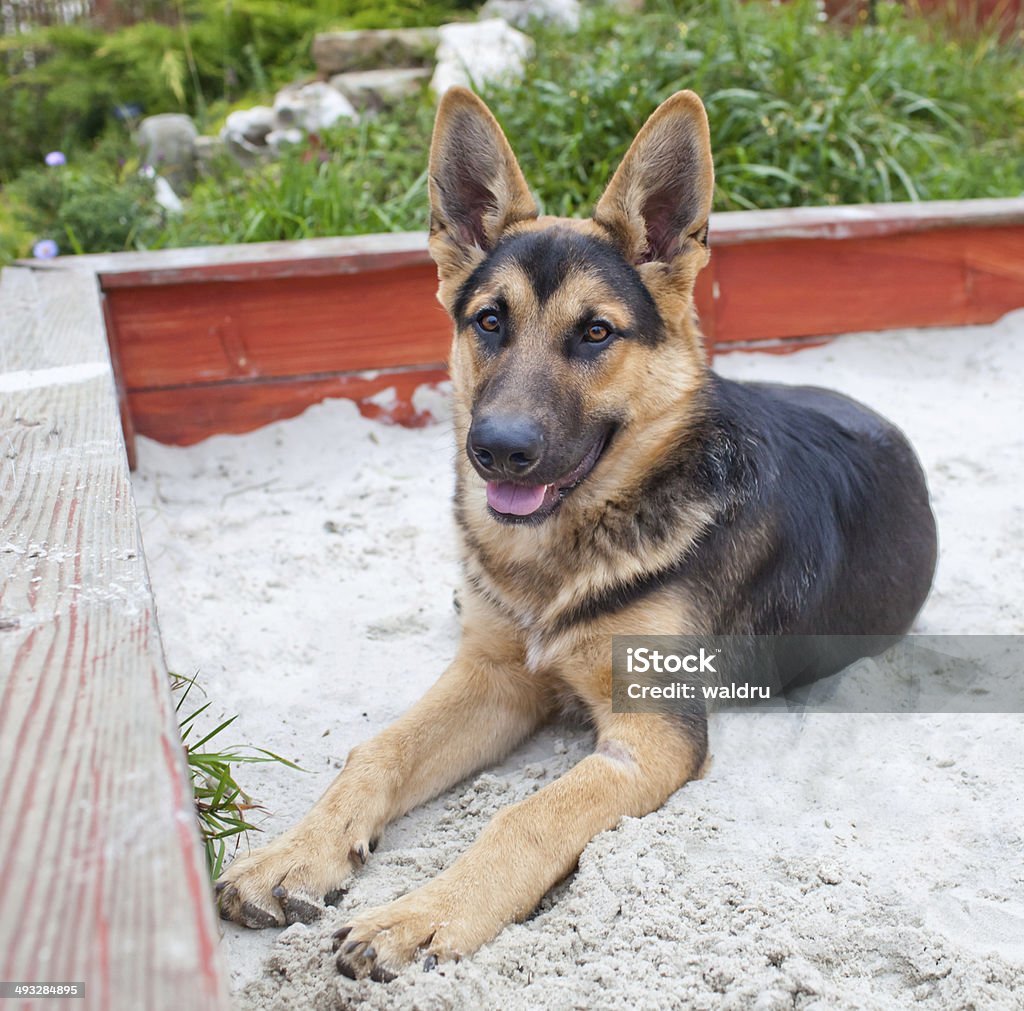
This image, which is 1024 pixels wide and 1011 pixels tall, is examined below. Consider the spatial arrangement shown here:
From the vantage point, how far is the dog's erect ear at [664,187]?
3117 mm

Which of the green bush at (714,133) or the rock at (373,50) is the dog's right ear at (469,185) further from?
the rock at (373,50)

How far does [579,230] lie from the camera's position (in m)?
3.35

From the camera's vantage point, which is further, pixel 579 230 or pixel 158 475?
pixel 158 475

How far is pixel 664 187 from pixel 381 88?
5877 millimetres

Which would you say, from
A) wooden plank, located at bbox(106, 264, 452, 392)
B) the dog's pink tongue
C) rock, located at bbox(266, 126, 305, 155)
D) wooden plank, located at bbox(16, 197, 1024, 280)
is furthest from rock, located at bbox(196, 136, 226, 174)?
the dog's pink tongue

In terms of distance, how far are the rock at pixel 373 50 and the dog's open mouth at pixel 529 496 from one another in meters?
7.07

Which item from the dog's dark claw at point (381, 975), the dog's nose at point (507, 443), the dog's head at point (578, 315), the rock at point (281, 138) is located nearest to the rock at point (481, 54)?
the rock at point (281, 138)

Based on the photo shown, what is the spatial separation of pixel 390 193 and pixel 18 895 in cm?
629

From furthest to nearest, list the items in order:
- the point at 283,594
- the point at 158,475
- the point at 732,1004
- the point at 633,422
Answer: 1. the point at 158,475
2. the point at 283,594
3. the point at 633,422
4. the point at 732,1004

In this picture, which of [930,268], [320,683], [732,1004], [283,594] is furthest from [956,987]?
[930,268]

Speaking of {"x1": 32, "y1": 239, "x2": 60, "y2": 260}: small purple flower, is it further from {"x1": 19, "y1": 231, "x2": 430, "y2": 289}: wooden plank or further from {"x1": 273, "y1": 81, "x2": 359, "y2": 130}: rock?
{"x1": 273, "y1": 81, "x2": 359, "y2": 130}: rock

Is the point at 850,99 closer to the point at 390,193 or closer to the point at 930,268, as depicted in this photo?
the point at 930,268

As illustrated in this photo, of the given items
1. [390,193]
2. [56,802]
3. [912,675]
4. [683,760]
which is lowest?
[912,675]

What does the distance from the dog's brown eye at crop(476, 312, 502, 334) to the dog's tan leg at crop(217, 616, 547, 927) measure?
912mm
